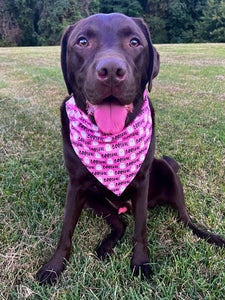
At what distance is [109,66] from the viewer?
1.27m

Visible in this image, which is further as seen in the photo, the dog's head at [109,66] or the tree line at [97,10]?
the tree line at [97,10]

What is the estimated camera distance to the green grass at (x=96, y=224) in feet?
4.53

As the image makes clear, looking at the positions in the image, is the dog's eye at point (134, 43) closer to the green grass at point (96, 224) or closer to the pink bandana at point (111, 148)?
the pink bandana at point (111, 148)

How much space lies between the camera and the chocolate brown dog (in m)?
1.46

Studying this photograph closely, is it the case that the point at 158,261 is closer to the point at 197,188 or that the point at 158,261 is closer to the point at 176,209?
the point at 176,209

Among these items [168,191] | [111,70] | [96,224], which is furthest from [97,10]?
[111,70]

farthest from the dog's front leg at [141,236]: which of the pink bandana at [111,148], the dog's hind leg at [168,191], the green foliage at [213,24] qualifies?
the green foliage at [213,24]

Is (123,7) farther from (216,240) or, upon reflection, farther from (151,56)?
(216,240)

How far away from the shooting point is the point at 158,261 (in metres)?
1.61

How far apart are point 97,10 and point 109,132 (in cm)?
3689

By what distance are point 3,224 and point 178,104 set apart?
369 cm

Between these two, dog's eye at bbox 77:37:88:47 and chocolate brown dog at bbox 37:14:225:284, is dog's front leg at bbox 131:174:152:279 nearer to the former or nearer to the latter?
chocolate brown dog at bbox 37:14:225:284

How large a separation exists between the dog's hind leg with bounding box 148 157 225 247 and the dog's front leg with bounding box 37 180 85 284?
0.62m

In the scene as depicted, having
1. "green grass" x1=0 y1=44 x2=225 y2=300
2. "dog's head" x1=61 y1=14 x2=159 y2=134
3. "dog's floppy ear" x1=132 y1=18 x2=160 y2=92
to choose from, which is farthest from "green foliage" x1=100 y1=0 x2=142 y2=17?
"dog's head" x1=61 y1=14 x2=159 y2=134
